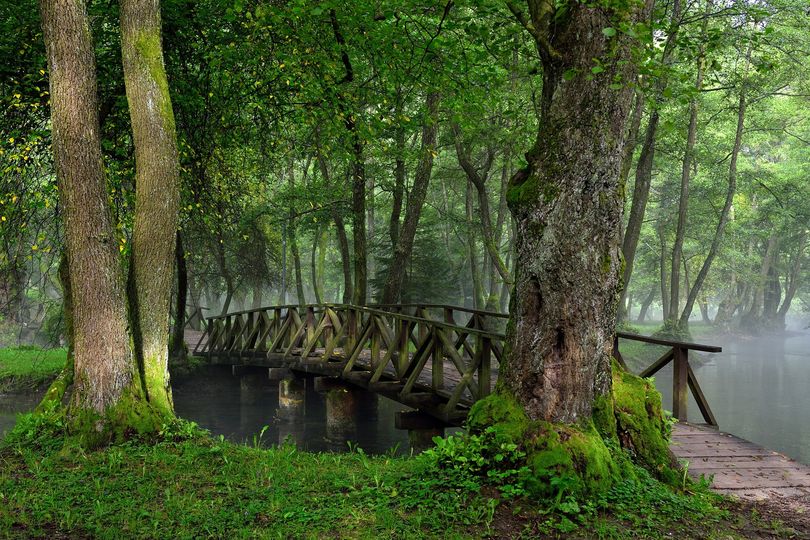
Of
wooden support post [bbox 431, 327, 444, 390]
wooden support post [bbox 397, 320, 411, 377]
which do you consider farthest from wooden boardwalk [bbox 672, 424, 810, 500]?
wooden support post [bbox 397, 320, 411, 377]

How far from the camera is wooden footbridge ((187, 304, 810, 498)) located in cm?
624

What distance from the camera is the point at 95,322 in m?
6.41

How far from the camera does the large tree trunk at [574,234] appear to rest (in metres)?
4.97

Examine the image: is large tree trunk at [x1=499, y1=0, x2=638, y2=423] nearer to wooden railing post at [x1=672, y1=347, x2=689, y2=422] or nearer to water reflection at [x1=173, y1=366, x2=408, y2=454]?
wooden railing post at [x1=672, y1=347, x2=689, y2=422]

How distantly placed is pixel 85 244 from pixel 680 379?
7.54 metres

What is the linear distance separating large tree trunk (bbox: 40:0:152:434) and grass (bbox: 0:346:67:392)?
10.3 metres

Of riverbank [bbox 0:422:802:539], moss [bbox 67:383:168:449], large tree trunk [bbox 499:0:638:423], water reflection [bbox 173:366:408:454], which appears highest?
large tree trunk [bbox 499:0:638:423]

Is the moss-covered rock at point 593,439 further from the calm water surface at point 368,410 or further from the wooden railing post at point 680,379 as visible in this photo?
the calm water surface at point 368,410

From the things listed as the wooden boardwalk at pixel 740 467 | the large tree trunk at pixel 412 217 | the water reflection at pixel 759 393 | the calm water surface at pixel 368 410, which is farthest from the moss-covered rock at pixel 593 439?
the large tree trunk at pixel 412 217

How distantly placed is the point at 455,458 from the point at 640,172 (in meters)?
13.3

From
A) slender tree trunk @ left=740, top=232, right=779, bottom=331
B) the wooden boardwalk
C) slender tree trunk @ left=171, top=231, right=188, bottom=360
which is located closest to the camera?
the wooden boardwalk

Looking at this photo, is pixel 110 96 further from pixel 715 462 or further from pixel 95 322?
pixel 715 462

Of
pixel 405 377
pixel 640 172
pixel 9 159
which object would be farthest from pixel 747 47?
pixel 9 159

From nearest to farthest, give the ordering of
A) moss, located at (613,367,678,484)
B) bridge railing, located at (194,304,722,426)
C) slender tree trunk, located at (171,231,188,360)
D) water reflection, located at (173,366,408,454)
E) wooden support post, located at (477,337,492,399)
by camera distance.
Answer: moss, located at (613,367,678,484) → wooden support post, located at (477,337,492,399) → bridge railing, located at (194,304,722,426) → water reflection, located at (173,366,408,454) → slender tree trunk, located at (171,231,188,360)
